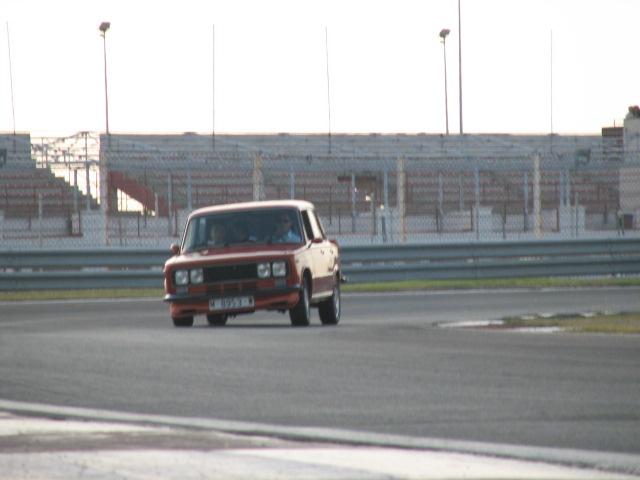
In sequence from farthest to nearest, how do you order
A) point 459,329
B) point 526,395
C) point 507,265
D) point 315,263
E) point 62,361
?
1. point 507,265
2. point 315,263
3. point 459,329
4. point 62,361
5. point 526,395

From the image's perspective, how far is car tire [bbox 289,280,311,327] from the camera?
18.1m

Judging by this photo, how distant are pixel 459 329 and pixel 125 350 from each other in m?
4.22

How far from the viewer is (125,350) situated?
14.3 metres

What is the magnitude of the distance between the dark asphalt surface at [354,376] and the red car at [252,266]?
1.15 ft

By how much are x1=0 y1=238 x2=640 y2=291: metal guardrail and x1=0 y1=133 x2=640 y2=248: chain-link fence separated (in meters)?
0.99

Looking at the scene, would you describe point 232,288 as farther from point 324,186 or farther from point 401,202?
point 324,186

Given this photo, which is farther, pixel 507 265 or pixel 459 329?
pixel 507 265

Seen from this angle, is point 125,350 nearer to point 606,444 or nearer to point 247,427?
point 247,427

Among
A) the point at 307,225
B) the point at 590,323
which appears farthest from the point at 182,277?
the point at 590,323

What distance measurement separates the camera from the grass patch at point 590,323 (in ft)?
53.6

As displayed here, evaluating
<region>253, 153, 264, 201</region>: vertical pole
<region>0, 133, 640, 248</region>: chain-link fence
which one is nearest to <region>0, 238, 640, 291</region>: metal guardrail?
<region>0, 133, 640, 248</region>: chain-link fence

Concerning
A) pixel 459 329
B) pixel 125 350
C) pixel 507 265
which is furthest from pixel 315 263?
pixel 507 265

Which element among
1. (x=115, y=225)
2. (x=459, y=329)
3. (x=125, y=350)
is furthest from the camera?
(x=115, y=225)

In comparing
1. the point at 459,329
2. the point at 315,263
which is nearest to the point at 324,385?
the point at 459,329
